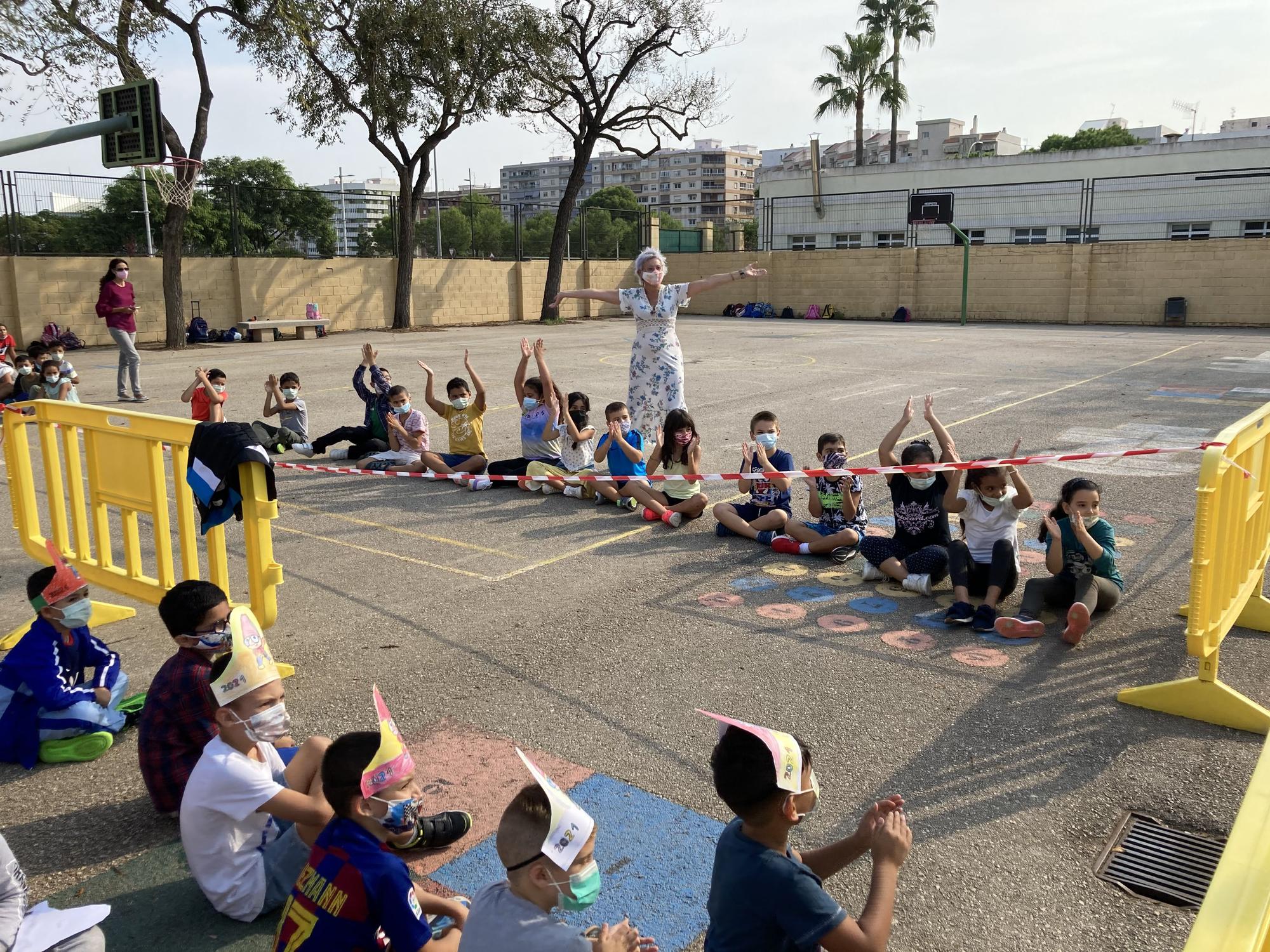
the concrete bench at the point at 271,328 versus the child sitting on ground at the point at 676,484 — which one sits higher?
the concrete bench at the point at 271,328

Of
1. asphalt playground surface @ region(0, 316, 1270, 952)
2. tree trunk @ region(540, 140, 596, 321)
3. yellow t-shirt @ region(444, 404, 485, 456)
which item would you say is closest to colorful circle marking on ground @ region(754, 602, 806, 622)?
asphalt playground surface @ region(0, 316, 1270, 952)

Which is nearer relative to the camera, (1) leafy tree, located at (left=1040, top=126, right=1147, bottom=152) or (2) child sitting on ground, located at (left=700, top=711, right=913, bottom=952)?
(2) child sitting on ground, located at (left=700, top=711, right=913, bottom=952)

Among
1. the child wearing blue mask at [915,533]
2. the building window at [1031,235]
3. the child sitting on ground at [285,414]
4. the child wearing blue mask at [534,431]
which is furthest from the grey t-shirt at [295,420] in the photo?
the building window at [1031,235]

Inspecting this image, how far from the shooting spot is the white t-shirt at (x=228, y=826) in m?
3.30

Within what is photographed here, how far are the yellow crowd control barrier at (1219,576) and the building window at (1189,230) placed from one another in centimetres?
4297

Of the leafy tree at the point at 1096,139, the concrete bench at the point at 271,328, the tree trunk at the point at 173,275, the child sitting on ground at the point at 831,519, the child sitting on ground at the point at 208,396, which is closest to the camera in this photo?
the child sitting on ground at the point at 831,519

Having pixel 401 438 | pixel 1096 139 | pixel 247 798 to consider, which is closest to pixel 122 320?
pixel 401 438

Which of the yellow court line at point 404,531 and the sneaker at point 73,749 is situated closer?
the sneaker at point 73,749

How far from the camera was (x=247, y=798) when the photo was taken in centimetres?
329

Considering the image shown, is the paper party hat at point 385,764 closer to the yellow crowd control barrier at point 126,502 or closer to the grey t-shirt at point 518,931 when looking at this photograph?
the grey t-shirt at point 518,931

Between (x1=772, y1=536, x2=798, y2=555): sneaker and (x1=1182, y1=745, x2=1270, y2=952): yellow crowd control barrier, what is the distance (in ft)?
19.1

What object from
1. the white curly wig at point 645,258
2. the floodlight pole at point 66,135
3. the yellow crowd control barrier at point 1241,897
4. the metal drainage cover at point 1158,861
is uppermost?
the floodlight pole at point 66,135

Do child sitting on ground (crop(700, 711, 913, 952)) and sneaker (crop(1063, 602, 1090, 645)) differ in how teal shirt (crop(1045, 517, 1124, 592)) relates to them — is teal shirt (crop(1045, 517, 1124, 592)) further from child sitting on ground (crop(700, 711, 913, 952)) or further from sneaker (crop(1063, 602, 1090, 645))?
child sitting on ground (crop(700, 711, 913, 952))

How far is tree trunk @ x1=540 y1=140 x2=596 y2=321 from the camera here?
36406 millimetres
